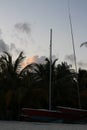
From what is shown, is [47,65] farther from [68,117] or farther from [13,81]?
[68,117]

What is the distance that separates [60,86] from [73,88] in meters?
1.39

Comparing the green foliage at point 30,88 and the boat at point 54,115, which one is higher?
the green foliage at point 30,88

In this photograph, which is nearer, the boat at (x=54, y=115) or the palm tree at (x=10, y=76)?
the boat at (x=54, y=115)

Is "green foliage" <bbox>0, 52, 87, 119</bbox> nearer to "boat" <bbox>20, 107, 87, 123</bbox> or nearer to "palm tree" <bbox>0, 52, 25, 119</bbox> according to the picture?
"palm tree" <bbox>0, 52, 25, 119</bbox>

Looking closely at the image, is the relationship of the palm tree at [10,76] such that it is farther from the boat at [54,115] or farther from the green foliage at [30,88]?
the boat at [54,115]

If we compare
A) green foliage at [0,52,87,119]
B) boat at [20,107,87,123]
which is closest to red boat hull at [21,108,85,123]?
boat at [20,107,87,123]

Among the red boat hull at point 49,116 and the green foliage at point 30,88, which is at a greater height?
the green foliage at point 30,88

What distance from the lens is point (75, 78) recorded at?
32.5 m

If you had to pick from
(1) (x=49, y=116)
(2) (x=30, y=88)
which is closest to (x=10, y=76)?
(2) (x=30, y=88)

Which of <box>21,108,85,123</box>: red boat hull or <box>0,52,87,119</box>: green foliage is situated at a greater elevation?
<box>0,52,87,119</box>: green foliage

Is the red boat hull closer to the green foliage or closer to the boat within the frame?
the boat

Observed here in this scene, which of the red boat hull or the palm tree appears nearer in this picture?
the red boat hull

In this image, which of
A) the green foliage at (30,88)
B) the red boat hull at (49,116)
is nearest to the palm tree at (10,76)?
the green foliage at (30,88)

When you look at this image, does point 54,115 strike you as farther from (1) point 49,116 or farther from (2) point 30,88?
(2) point 30,88
